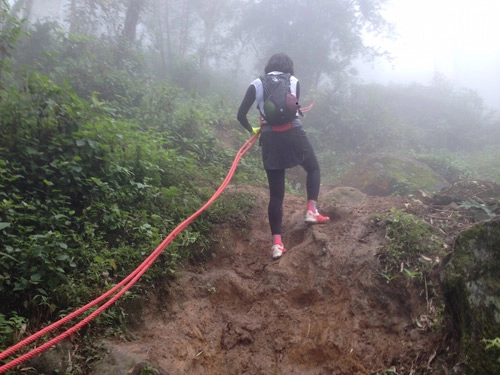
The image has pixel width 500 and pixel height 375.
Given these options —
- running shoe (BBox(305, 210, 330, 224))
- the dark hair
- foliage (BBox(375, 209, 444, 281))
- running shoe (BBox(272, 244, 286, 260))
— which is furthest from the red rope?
the dark hair

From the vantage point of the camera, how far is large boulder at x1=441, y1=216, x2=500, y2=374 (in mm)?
1856

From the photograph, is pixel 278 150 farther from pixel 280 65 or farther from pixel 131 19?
pixel 131 19

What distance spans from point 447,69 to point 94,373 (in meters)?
39.1

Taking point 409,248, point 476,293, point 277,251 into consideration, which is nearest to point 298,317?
point 277,251

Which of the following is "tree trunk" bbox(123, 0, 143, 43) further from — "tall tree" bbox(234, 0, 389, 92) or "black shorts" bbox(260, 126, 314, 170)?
"black shorts" bbox(260, 126, 314, 170)

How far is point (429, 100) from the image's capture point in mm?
16109

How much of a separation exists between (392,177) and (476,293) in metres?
5.38

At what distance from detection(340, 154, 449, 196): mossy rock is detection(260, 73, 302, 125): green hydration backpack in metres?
3.63

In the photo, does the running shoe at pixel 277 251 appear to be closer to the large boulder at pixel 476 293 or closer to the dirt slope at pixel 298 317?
the dirt slope at pixel 298 317

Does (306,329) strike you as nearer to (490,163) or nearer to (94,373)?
(94,373)

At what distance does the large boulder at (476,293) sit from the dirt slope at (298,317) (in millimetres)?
334

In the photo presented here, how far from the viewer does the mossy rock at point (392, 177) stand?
6.82 metres

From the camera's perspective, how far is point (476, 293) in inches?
80.4

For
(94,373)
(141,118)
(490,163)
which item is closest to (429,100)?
(490,163)
